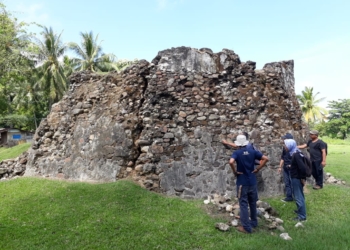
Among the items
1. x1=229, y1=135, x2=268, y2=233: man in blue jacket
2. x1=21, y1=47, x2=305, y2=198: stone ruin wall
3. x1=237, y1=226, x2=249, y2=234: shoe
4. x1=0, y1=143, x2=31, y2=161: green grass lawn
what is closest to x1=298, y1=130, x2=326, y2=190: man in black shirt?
x1=21, y1=47, x2=305, y2=198: stone ruin wall

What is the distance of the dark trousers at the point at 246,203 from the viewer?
17.4 feet

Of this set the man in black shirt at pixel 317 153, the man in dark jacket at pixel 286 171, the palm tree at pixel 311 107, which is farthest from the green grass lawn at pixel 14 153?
the palm tree at pixel 311 107

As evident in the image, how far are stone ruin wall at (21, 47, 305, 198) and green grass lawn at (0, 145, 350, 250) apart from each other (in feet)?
2.33

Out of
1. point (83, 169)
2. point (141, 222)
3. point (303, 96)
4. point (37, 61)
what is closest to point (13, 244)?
point (141, 222)

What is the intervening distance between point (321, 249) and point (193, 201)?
302cm

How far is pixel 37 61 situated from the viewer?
2670 centimetres

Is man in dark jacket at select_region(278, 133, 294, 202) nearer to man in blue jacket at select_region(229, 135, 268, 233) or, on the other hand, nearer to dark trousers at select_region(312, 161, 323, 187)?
dark trousers at select_region(312, 161, 323, 187)

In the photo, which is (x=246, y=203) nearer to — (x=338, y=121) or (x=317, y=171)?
(x=317, y=171)

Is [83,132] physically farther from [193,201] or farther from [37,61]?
[37,61]

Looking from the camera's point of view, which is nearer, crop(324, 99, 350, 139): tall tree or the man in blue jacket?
the man in blue jacket

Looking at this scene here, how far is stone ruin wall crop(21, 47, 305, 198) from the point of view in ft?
24.5

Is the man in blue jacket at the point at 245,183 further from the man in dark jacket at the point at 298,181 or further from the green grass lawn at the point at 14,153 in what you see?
the green grass lawn at the point at 14,153

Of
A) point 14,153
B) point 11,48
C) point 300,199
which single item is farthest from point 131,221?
point 11,48

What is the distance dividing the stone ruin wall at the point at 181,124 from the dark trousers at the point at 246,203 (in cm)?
179
